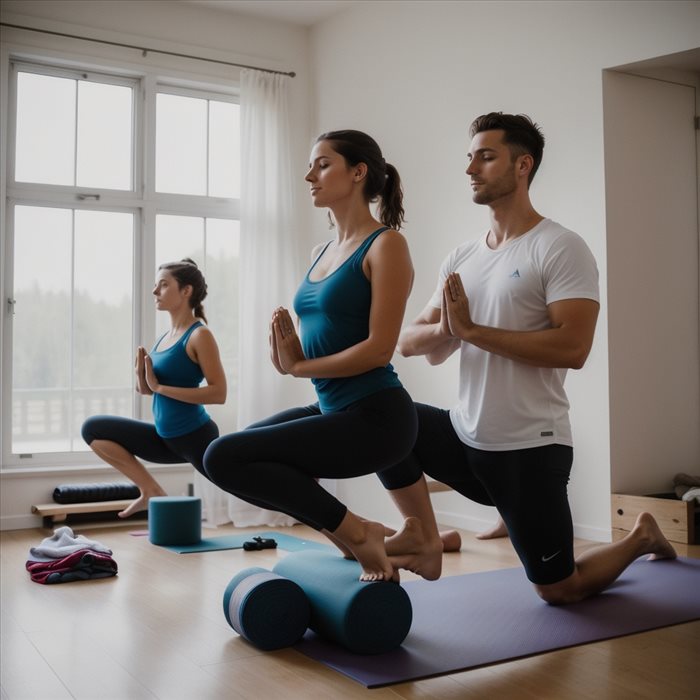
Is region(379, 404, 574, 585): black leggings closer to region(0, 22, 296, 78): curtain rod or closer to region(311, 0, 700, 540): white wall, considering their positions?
region(311, 0, 700, 540): white wall

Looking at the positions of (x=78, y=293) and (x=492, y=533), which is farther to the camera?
(x=78, y=293)

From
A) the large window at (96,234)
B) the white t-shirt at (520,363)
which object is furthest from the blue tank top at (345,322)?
the large window at (96,234)

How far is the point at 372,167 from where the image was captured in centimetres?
238

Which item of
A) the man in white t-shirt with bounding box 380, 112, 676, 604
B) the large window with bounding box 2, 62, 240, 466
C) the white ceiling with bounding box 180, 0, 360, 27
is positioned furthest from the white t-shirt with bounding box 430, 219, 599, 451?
the white ceiling with bounding box 180, 0, 360, 27

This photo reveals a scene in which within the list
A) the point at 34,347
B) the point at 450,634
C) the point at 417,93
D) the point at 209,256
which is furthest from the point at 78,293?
the point at 450,634

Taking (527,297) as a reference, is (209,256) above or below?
above

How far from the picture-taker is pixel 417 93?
16.3 ft

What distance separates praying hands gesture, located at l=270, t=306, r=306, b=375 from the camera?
2271 mm

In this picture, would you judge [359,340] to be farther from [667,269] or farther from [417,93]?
[417,93]

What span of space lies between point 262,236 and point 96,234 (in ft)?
3.26

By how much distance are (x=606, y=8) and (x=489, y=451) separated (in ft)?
7.92

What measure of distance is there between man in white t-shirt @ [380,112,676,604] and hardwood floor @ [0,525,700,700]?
35 cm

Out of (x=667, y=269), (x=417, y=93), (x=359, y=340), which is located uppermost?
(x=417, y=93)

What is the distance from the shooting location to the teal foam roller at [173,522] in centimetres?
415
